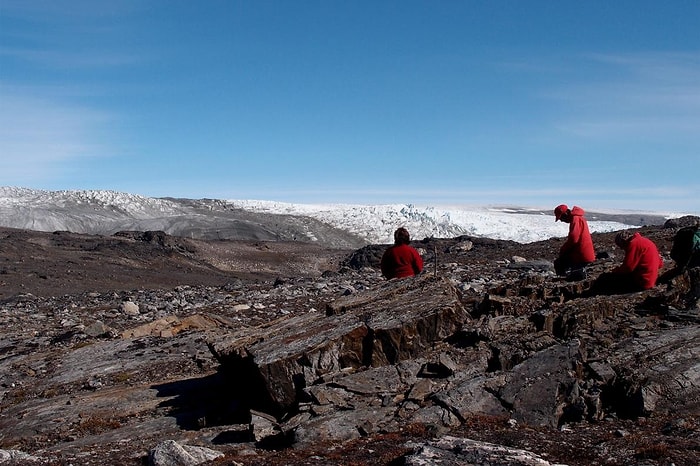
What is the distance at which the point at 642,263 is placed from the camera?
10.9m

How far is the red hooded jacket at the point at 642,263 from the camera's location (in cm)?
1074

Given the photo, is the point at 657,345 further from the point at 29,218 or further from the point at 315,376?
the point at 29,218

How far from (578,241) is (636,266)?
2089 mm

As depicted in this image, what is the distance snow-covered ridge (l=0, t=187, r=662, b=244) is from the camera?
6338cm

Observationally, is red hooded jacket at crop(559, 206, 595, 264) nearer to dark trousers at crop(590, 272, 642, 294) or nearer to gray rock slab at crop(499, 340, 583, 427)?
dark trousers at crop(590, 272, 642, 294)

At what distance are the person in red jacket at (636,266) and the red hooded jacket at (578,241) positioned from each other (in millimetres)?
1593

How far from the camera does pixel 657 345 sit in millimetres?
9078

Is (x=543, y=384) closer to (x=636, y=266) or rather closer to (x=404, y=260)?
(x=636, y=266)

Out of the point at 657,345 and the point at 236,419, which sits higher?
the point at 657,345

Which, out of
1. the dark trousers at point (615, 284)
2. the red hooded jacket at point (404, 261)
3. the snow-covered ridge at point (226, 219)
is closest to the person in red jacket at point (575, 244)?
the dark trousers at point (615, 284)

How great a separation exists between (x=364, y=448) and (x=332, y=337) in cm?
266

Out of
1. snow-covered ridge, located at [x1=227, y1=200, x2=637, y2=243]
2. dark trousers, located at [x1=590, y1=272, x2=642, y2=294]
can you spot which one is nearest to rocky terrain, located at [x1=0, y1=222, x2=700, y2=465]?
dark trousers, located at [x1=590, y1=272, x2=642, y2=294]

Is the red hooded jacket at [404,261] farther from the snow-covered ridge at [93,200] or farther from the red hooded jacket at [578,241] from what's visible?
the snow-covered ridge at [93,200]

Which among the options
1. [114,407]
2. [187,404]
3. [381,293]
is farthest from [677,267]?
[114,407]
